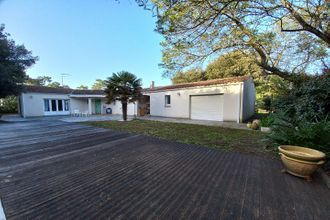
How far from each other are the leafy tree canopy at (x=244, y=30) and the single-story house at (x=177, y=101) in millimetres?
2790

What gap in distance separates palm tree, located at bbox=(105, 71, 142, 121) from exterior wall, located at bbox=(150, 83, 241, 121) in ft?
12.4

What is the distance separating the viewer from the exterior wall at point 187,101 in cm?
1034

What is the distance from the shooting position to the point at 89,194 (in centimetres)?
235

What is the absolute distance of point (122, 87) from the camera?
1117 cm

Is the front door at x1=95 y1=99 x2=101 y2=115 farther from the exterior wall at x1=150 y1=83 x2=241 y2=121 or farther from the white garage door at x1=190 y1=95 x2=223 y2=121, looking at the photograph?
the white garage door at x1=190 y1=95 x2=223 y2=121

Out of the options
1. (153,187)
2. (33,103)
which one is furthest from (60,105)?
(153,187)

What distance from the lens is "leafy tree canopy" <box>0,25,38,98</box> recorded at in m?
10.8

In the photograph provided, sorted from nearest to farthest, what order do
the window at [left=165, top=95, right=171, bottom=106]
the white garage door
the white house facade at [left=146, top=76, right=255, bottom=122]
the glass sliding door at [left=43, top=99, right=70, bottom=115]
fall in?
the white house facade at [left=146, top=76, right=255, bottom=122]
the white garage door
the window at [left=165, top=95, right=171, bottom=106]
the glass sliding door at [left=43, top=99, right=70, bottom=115]

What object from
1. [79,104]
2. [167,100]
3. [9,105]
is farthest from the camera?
[9,105]

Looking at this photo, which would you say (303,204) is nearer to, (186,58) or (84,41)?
(186,58)

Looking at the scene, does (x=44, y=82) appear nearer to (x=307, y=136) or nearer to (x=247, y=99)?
(x=247, y=99)

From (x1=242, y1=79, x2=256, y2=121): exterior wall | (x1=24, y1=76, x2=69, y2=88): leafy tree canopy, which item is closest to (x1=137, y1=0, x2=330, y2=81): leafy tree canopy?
(x1=242, y1=79, x2=256, y2=121): exterior wall

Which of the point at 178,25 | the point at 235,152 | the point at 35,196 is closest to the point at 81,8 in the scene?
the point at 178,25

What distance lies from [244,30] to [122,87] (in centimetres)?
832
